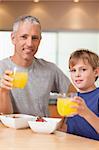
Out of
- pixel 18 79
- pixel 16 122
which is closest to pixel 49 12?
pixel 18 79

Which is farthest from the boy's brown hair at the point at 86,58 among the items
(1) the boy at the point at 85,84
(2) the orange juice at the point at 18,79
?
(2) the orange juice at the point at 18,79

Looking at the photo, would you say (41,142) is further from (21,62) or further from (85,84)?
(21,62)

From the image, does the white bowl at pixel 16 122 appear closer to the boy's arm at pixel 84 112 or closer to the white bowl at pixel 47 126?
the white bowl at pixel 47 126

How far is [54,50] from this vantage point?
7.25 meters

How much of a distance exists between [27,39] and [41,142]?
3.38ft

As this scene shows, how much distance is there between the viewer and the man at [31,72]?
236 centimetres

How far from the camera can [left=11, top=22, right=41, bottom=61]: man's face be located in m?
2.34

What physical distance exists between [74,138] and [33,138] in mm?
197

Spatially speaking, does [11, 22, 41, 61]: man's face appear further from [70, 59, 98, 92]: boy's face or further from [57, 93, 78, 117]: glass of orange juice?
[57, 93, 78, 117]: glass of orange juice

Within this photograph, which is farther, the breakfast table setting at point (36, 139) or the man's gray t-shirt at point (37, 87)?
the man's gray t-shirt at point (37, 87)

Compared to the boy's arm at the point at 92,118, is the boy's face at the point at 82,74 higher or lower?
higher

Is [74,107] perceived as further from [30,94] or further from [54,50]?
[54,50]

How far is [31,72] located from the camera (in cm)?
252

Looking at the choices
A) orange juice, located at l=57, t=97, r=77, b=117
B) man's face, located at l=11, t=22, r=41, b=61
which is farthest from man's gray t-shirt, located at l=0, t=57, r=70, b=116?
orange juice, located at l=57, t=97, r=77, b=117
